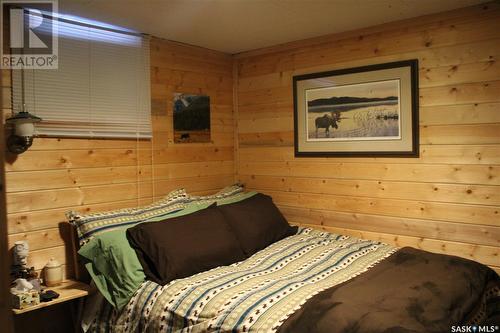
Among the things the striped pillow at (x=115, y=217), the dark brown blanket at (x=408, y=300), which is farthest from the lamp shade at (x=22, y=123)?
the dark brown blanket at (x=408, y=300)

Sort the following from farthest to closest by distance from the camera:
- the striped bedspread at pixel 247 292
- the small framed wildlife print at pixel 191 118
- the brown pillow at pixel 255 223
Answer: the small framed wildlife print at pixel 191 118 → the brown pillow at pixel 255 223 → the striped bedspread at pixel 247 292

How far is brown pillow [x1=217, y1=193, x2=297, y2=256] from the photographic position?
2857mm

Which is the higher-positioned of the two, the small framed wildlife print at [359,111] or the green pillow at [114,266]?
the small framed wildlife print at [359,111]

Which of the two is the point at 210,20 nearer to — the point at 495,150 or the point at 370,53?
the point at 370,53

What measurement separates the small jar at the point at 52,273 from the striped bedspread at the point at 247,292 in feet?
1.17

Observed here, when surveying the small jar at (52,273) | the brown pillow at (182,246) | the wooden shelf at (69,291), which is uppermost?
the brown pillow at (182,246)

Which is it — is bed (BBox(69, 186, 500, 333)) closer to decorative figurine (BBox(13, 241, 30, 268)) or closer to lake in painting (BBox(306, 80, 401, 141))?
decorative figurine (BBox(13, 241, 30, 268))

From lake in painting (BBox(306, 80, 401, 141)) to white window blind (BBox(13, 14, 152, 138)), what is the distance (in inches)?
52.5

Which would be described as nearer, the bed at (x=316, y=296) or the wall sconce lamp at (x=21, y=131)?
the bed at (x=316, y=296)

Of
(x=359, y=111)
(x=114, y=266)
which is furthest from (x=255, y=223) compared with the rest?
(x=359, y=111)

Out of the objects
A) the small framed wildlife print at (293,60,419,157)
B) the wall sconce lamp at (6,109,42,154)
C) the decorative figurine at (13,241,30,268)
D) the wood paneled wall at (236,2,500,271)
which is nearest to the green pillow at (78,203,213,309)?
the decorative figurine at (13,241,30,268)

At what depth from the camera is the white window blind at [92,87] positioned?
2.54 metres

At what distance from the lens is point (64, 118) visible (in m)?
2.65

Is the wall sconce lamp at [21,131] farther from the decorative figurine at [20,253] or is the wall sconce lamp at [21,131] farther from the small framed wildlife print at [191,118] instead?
the small framed wildlife print at [191,118]
